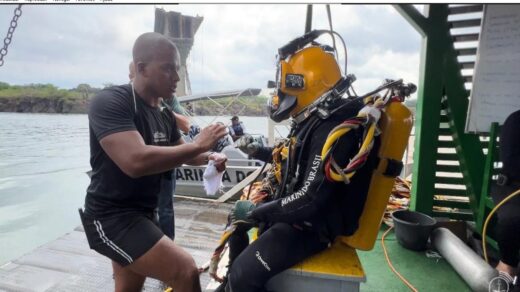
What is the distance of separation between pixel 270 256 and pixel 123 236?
834 mm

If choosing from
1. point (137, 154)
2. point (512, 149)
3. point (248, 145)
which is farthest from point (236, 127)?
point (137, 154)

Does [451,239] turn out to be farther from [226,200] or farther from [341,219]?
[226,200]

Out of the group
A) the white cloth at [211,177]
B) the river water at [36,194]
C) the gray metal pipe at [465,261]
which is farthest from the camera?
the river water at [36,194]

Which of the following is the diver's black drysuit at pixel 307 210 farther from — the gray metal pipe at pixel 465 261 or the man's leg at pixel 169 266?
the gray metal pipe at pixel 465 261

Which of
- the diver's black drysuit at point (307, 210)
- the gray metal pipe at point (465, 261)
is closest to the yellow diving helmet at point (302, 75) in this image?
the diver's black drysuit at point (307, 210)

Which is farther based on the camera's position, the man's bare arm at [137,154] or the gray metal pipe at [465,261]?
the gray metal pipe at [465,261]

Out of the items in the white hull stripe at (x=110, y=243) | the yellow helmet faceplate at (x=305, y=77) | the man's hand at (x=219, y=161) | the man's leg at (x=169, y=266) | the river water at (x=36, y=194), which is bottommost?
the river water at (x=36, y=194)

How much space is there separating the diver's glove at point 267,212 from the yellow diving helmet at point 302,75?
1.91 feet

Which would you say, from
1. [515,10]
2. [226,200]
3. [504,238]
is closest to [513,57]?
[515,10]

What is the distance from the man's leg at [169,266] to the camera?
1634mm

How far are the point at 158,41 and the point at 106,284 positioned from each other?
2924mm

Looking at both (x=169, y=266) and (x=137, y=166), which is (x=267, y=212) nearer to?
(x=169, y=266)

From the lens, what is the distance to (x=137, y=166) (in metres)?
1.53

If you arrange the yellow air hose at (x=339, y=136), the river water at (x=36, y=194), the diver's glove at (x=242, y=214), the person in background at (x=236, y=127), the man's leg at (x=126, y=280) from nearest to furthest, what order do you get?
the yellow air hose at (x=339, y=136) < the diver's glove at (x=242, y=214) < the man's leg at (x=126, y=280) < the river water at (x=36, y=194) < the person in background at (x=236, y=127)
